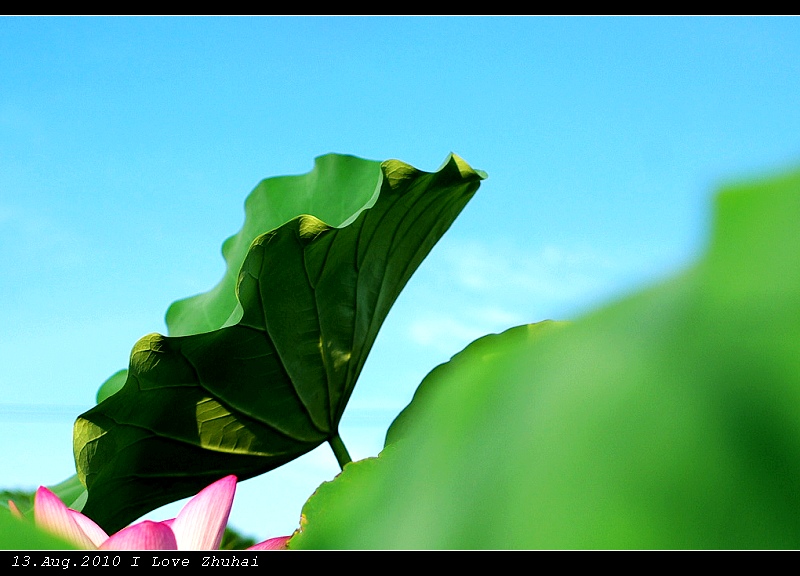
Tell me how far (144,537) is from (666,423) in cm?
39

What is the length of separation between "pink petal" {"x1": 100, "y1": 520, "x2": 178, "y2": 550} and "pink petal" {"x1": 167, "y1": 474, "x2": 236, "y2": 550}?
5 centimetres

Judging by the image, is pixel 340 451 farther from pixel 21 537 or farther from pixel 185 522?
pixel 21 537

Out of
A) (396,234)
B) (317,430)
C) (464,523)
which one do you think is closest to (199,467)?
(317,430)

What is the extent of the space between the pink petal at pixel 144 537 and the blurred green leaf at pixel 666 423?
29 centimetres

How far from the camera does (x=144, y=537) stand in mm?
453

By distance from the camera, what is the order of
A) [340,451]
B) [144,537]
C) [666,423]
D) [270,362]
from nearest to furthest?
1. [666,423]
2. [144,537]
3. [270,362]
4. [340,451]

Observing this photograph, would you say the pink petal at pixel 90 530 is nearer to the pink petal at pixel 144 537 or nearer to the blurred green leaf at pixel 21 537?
the pink petal at pixel 144 537

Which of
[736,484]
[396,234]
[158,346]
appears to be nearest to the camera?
[736,484]

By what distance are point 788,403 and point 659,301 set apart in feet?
0.13

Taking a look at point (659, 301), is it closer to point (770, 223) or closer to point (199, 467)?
point (770, 223)

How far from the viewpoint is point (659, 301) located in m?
0.19

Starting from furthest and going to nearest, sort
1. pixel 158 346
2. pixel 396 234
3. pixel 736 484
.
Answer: pixel 396 234
pixel 158 346
pixel 736 484

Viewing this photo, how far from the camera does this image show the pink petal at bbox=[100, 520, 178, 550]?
17.7 inches

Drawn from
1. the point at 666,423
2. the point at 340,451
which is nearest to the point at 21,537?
the point at 666,423
